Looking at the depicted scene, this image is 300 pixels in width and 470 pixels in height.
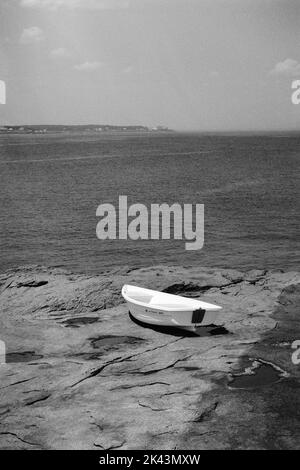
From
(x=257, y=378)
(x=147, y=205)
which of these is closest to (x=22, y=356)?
(x=257, y=378)

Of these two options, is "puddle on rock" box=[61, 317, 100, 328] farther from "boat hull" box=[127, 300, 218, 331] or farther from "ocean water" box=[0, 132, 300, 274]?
"ocean water" box=[0, 132, 300, 274]

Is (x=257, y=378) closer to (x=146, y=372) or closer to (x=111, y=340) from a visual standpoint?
(x=146, y=372)

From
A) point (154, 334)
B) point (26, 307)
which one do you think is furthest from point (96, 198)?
point (154, 334)

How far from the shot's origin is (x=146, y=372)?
47.2 ft

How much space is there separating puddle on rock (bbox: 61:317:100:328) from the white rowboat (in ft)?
4.46

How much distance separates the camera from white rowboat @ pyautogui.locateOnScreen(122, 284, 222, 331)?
1713 cm

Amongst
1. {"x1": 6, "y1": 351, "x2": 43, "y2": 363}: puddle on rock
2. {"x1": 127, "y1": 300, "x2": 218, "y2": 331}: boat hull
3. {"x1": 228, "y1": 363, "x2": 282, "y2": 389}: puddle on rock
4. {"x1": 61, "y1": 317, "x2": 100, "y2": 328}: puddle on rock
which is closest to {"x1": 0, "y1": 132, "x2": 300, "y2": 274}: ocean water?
{"x1": 61, "y1": 317, "x2": 100, "y2": 328}: puddle on rock

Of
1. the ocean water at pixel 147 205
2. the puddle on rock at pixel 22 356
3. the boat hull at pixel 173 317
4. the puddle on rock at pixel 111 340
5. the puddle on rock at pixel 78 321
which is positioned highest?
the ocean water at pixel 147 205

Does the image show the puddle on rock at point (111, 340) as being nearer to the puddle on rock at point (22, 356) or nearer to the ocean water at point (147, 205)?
the puddle on rock at point (22, 356)

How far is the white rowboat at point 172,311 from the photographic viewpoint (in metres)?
17.1

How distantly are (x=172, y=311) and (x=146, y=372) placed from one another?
325 cm

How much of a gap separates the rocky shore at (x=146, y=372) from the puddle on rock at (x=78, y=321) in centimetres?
4

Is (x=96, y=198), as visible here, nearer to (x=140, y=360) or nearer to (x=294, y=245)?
(x=294, y=245)

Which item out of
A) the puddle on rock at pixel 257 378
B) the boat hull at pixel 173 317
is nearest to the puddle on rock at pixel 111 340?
the boat hull at pixel 173 317
